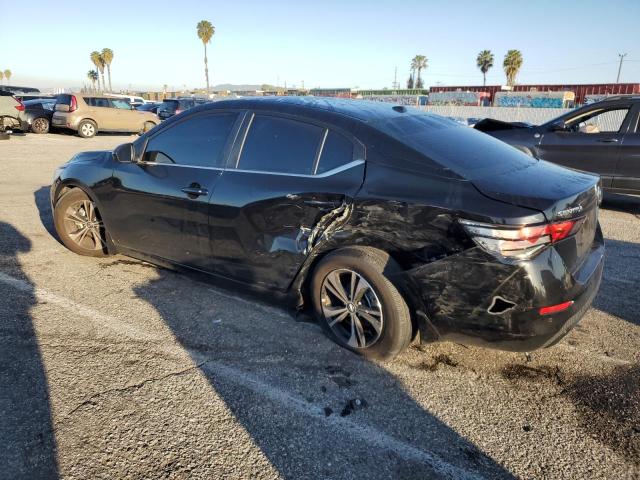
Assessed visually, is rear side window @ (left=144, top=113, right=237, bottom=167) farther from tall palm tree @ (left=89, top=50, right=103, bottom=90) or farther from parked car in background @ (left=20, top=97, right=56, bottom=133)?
tall palm tree @ (left=89, top=50, right=103, bottom=90)

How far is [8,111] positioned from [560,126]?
17.6 metres

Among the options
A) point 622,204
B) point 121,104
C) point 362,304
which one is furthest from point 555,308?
point 121,104

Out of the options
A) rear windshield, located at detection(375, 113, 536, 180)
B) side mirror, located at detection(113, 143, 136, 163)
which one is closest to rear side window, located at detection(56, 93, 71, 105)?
side mirror, located at detection(113, 143, 136, 163)

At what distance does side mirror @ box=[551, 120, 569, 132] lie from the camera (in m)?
7.64

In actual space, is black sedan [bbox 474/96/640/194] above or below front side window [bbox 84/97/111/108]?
below

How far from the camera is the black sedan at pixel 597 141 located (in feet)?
23.2

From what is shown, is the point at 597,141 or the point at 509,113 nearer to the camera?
the point at 597,141

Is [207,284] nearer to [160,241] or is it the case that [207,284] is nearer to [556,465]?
[160,241]

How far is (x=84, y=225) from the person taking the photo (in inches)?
187

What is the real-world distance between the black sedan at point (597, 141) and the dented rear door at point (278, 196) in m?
4.48

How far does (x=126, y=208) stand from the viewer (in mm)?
4211

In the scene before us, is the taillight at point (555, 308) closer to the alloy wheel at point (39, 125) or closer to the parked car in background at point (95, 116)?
the parked car in background at point (95, 116)

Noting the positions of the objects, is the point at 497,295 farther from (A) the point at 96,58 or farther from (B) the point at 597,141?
(A) the point at 96,58

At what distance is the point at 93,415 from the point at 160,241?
177 cm
